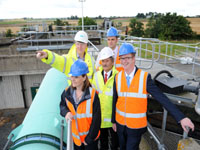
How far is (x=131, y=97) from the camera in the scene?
87.7 inches

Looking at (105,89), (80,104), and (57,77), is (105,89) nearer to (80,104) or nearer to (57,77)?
(80,104)

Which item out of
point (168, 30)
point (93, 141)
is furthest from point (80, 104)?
point (168, 30)

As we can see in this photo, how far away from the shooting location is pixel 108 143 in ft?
10.0

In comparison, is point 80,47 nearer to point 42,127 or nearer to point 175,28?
point 42,127

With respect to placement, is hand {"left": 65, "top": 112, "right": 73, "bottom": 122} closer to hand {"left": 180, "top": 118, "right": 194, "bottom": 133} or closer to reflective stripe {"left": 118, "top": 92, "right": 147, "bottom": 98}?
reflective stripe {"left": 118, "top": 92, "right": 147, "bottom": 98}

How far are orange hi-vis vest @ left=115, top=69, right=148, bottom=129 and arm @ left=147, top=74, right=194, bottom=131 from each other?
79 mm

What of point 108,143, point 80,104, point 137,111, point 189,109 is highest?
point 80,104

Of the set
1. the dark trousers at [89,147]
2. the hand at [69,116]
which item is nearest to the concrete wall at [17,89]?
the dark trousers at [89,147]

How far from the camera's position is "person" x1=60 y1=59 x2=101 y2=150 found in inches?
84.1

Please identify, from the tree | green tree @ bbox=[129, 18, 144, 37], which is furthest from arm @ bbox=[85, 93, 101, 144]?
green tree @ bbox=[129, 18, 144, 37]

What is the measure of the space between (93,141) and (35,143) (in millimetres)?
795

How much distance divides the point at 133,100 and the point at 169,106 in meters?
0.45

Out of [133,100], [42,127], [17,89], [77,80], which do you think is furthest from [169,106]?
[17,89]

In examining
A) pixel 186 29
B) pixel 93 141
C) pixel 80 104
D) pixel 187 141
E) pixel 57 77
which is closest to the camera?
pixel 187 141
